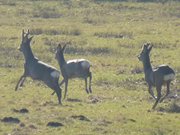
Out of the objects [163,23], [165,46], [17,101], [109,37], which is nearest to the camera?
[17,101]

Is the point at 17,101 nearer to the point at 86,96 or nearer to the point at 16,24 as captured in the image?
the point at 86,96

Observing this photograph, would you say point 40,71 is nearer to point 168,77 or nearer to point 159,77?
point 159,77

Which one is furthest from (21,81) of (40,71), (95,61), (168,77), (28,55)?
(95,61)

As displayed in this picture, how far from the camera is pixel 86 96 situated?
898 inches

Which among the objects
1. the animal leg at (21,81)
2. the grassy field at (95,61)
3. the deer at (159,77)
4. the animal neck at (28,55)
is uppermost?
the animal neck at (28,55)

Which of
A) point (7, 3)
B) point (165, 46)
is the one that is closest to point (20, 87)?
point (165, 46)

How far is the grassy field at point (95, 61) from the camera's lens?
18422 millimetres

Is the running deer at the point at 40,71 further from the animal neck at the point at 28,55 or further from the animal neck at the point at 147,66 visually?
the animal neck at the point at 147,66

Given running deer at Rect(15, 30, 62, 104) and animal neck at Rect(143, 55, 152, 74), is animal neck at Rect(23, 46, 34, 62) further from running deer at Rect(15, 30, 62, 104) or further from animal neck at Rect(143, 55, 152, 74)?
animal neck at Rect(143, 55, 152, 74)

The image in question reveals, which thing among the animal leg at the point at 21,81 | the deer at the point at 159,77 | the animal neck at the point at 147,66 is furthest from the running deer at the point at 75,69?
the deer at the point at 159,77

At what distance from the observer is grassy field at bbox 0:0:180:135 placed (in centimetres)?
1842

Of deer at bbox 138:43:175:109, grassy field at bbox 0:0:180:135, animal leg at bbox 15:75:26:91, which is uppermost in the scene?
deer at bbox 138:43:175:109

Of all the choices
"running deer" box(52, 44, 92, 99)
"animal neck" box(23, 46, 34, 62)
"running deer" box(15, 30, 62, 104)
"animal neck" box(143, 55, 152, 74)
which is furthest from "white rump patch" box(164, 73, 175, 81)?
"animal neck" box(23, 46, 34, 62)

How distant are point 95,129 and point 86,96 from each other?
5088 mm
